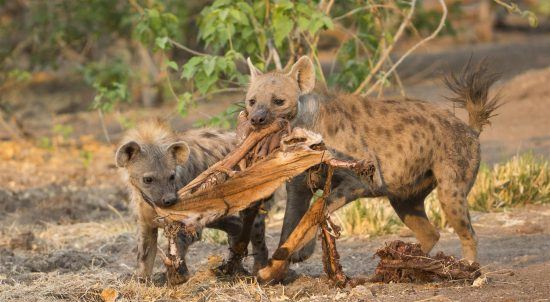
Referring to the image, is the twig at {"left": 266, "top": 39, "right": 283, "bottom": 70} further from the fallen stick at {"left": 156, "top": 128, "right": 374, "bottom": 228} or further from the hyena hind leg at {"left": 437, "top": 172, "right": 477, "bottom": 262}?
the fallen stick at {"left": 156, "top": 128, "right": 374, "bottom": 228}

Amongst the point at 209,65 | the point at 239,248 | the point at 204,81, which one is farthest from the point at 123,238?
the point at 239,248

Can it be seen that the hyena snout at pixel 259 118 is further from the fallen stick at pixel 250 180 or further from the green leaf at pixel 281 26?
the green leaf at pixel 281 26

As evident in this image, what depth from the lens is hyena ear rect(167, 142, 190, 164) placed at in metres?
5.38

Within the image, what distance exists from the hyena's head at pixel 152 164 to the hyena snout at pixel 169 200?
15 centimetres

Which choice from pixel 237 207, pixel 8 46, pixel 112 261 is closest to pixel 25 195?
pixel 112 261

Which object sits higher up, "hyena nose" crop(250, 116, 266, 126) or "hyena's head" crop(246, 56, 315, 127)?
"hyena's head" crop(246, 56, 315, 127)

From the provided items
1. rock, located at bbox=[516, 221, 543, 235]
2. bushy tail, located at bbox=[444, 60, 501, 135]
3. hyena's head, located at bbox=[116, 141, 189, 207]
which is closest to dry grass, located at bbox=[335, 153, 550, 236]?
rock, located at bbox=[516, 221, 543, 235]

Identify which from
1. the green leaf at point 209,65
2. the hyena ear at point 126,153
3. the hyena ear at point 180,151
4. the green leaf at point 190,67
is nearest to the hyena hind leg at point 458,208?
the hyena ear at point 180,151

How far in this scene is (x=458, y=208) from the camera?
5859mm

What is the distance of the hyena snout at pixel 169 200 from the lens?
4996mm

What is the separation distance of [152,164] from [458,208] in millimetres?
1796

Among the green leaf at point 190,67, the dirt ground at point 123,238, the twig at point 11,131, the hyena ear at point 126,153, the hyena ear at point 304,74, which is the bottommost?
the twig at point 11,131

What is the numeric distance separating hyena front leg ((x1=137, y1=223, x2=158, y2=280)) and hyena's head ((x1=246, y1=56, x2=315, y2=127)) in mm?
883

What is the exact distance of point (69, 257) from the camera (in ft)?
21.4
